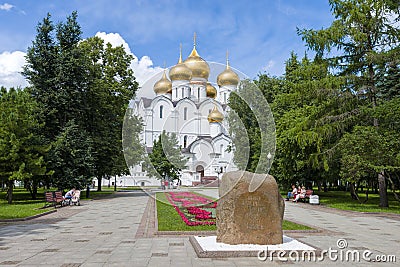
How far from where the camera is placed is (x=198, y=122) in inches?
341

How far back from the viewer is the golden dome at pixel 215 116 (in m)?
8.45

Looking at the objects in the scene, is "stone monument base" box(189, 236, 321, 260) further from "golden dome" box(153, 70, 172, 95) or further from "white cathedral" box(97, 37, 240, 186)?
"golden dome" box(153, 70, 172, 95)

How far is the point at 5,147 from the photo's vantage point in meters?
23.3

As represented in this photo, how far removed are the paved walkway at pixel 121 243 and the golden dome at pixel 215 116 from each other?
297 centimetres

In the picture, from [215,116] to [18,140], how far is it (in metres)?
18.7

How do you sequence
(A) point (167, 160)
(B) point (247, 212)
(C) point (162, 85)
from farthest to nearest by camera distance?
(C) point (162, 85) → (B) point (247, 212) → (A) point (167, 160)

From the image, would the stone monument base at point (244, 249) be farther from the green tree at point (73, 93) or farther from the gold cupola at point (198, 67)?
the green tree at point (73, 93)

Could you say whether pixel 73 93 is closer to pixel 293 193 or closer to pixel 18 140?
pixel 18 140

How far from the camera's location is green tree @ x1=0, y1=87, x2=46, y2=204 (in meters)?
23.3

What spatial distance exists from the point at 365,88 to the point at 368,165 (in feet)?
18.2

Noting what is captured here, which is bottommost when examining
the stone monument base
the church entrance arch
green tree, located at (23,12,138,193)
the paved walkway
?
the paved walkway

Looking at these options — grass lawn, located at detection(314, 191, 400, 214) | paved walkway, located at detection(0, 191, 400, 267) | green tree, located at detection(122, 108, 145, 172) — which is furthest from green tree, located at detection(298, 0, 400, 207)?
green tree, located at detection(122, 108, 145, 172)

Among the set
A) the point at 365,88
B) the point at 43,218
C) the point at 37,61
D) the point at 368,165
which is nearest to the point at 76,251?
the point at 43,218

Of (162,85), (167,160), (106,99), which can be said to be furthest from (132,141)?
(106,99)
